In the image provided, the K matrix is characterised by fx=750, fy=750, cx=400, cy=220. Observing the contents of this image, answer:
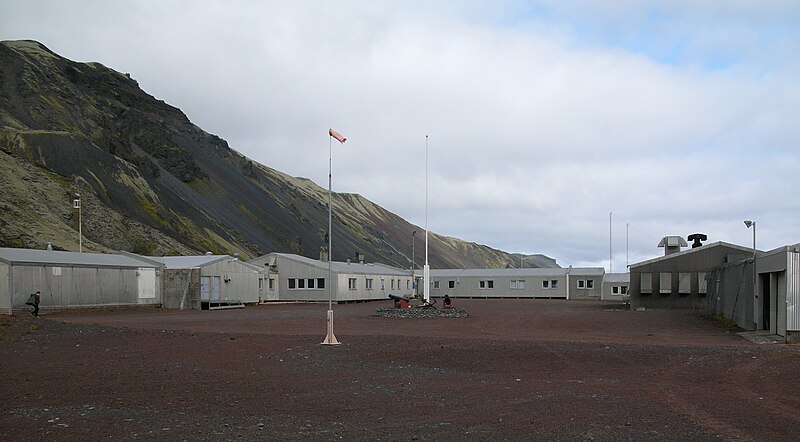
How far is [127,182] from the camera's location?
278 ft

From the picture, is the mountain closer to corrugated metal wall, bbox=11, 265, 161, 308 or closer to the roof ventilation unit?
corrugated metal wall, bbox=11, 265, 161, 308

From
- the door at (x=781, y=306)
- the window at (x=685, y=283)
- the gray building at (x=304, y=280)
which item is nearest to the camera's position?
the door at (x=781, y=306)

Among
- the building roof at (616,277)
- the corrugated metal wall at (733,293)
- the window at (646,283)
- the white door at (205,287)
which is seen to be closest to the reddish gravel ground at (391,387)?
the corrugated metal wall at (733,293)

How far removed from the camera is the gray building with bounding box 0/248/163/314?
114 feet

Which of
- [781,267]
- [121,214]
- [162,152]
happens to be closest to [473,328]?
[781,267]

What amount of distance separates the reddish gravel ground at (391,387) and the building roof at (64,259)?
41.7 ft

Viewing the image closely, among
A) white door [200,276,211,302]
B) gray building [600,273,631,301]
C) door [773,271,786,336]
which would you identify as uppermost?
door [773,271,786,336]

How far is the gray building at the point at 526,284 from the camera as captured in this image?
248 ft

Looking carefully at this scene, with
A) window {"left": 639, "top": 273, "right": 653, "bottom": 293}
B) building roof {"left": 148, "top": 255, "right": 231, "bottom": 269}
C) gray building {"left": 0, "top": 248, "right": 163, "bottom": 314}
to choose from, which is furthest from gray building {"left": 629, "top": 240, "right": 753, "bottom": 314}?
gray building {"left": 0, "top": 248, "right": 163, "bottom": 314}

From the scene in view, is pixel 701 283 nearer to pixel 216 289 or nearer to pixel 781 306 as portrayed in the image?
pixel 781 306

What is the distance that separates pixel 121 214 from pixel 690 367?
6953cm

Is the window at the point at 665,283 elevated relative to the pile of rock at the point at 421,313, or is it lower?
elevated

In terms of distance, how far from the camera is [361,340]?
22.5m

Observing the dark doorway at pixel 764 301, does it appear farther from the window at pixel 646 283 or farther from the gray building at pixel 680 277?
the window at pixel 646 283
